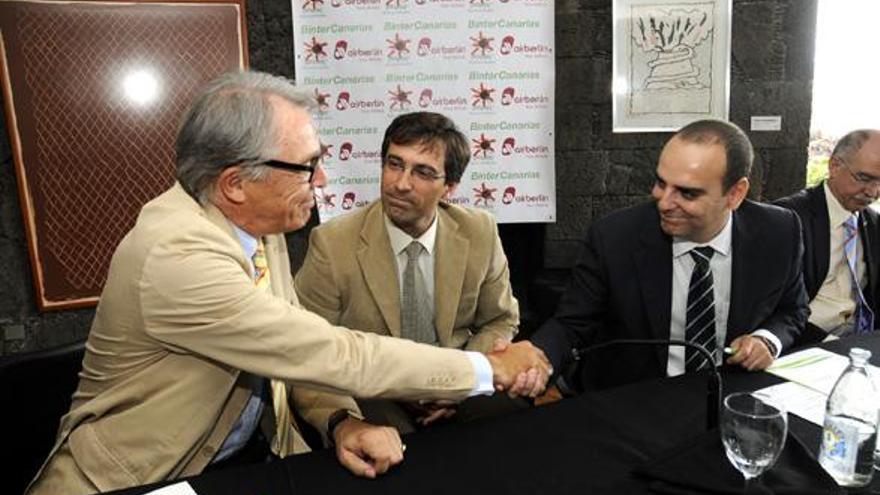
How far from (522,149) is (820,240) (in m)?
1.57

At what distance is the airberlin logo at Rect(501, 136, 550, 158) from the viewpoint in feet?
12.2

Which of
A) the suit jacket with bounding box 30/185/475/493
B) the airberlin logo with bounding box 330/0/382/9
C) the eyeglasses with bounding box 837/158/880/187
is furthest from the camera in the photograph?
the airberlin logo with bounding box 330/0/382/9

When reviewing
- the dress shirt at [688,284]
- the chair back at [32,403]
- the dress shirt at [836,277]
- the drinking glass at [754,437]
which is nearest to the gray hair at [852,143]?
the dress shirt at [836,277]

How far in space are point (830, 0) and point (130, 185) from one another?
416cm

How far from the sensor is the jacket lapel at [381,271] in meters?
2.16

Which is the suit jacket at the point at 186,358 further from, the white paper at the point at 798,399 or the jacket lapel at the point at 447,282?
the jacket lapel at the point at 447,282

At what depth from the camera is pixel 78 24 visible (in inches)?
129

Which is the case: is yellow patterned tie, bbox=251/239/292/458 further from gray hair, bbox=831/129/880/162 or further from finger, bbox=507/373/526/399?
gray hair, bbox=831/129/880/162

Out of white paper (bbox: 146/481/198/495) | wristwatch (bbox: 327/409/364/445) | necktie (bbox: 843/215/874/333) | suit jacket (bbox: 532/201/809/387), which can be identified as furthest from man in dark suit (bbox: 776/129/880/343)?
white paper (bbox: 146/481/198/495)

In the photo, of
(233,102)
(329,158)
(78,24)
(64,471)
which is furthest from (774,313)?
(78,24)

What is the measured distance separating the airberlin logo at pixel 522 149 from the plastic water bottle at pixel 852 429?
2619mm

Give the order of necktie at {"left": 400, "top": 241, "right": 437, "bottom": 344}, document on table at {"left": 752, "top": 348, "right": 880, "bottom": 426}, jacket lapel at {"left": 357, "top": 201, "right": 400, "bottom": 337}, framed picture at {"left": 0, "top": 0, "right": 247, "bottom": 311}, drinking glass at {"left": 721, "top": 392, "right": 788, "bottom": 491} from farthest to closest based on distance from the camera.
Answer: framed picture at {"left": 0, "top": 0, "right": 247, "bottom": 311}
necktie at {"left": 400, "top": 241, "right": 437, "bottom": 344}
jacket lapel at {"left": 357, "top": 201, "right": 400, "bottom": 337}
document on table at {"left": 752, "top": 348, "right": 880, "bottom": 426}
drinking glass at {"left": 721, "top": 392, "right": 788, "bottom": 491}

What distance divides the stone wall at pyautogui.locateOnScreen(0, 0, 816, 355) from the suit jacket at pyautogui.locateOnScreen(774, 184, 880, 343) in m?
1.09

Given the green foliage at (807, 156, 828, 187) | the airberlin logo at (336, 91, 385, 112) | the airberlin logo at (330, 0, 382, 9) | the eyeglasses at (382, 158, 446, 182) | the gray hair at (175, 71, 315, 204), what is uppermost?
the airberlin logo at (330, 0, 382, 9)
